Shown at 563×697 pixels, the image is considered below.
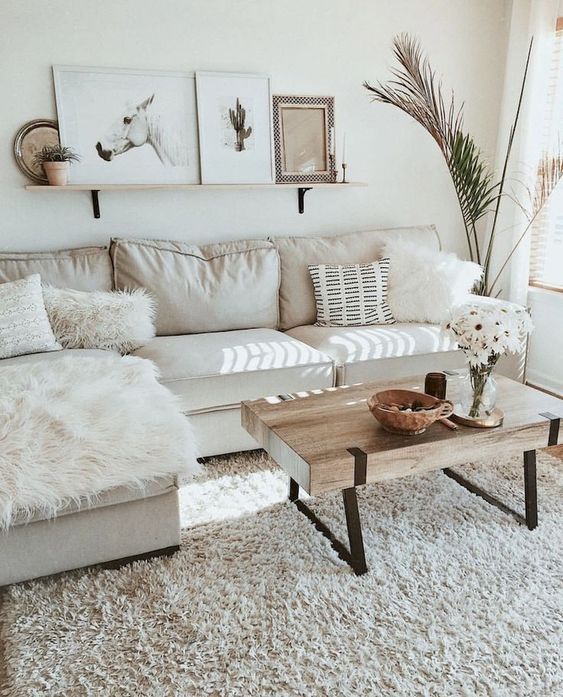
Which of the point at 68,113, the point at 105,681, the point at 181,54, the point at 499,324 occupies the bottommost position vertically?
the point at 105,681

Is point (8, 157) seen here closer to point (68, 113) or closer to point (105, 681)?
point (68, 113)

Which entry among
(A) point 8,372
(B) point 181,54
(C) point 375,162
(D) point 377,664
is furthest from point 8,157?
(D) point 377,664

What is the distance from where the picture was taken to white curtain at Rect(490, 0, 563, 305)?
3.41 m

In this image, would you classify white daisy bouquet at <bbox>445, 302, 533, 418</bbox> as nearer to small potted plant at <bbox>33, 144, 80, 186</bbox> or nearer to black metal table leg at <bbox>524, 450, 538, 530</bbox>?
black metal table leg at <bbox>524, 450, 538, 530</bbox>

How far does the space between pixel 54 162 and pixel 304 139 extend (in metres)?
1.39

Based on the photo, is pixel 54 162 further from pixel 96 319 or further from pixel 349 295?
pixel 349 295

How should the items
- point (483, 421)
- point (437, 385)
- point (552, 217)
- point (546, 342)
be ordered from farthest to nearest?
point (546, 342) → point (552, 217) → point (437, 385) → point (483, 421)

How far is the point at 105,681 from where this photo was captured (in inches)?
60.3

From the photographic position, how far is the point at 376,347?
2.89m

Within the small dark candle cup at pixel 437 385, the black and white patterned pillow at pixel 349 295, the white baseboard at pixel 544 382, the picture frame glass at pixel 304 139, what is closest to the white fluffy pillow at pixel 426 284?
the black and white patterned pillow at pixel 349 295

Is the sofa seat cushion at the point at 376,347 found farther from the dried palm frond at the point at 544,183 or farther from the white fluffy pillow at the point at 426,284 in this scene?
the dried palm frond at the point at 544,183

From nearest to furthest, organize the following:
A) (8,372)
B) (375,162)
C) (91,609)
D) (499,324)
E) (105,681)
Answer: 1. (105,681)
2. (91,609)
3. (499,324)
4. (8,372)
5. (375,162)

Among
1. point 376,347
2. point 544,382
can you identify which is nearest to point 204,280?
point 376,347

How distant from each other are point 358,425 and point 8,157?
225 centimetres
